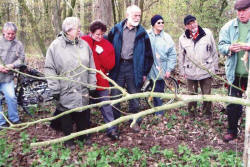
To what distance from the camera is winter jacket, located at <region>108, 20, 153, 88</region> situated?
4.38m

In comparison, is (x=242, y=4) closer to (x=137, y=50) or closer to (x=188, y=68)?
(x=188, y=68)

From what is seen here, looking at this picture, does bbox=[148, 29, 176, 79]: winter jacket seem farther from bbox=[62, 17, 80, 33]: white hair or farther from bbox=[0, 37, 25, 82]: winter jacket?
bbox=[0, 37, 25, 82]: winter jacket

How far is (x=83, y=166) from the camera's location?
3.58 meters

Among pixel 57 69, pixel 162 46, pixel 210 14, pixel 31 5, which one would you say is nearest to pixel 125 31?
pixel 162 46

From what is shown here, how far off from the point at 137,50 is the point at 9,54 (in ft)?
8.32

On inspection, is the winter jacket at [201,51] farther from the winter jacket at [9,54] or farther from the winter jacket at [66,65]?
the winter jacket at [9,54]

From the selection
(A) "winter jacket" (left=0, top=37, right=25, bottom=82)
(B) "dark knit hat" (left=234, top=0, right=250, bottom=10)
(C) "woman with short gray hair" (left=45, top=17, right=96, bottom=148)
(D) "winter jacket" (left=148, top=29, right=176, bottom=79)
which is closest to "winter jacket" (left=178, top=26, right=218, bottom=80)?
(D) "winter jacket" (left=148, top=29, right=176, bottom=79)

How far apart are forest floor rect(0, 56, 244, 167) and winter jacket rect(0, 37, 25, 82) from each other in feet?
3.59

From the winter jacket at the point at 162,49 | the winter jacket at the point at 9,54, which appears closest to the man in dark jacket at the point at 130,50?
the winter jacket at the point at 162,49

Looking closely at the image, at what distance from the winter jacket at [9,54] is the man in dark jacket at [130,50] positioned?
188cm

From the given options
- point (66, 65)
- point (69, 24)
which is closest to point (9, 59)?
point (66, 65)

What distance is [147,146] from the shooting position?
4.14m

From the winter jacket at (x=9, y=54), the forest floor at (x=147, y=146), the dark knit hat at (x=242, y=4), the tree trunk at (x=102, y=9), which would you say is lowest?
the forest floor at (x=147, y=146)

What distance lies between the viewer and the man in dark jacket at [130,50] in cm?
438
